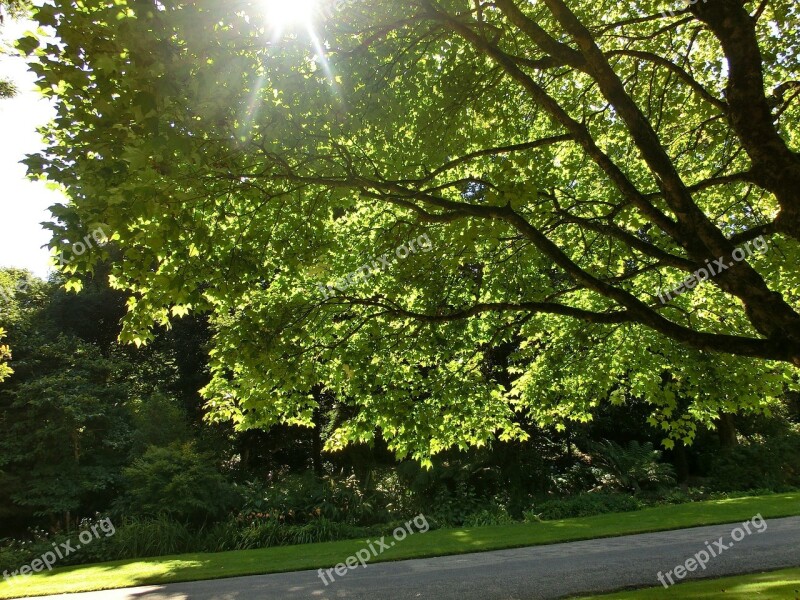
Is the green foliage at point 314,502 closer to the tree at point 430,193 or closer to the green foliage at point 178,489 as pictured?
the green foliage at point 178,489

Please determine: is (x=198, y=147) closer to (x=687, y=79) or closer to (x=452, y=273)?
(x=452, y=273)

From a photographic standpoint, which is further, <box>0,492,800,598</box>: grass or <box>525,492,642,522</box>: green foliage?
<box>525,492,642,522</box>: green foliage

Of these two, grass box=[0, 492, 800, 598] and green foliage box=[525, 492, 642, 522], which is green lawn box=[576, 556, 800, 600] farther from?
green foliage box=[525, 492, 642, 522]

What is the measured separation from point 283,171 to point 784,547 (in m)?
10.4

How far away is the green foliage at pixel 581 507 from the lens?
17062 millimetres

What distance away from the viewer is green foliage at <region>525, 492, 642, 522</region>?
17.1m

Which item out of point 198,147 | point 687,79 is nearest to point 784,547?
point 687,79

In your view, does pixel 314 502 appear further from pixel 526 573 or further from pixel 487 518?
pixel 526 573

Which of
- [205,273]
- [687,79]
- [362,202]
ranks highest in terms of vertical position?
[362,202]

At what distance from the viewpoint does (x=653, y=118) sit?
9.02m

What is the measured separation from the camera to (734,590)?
7.00 m

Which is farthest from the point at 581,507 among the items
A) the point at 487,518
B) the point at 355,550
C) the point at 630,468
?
the point at 355,550

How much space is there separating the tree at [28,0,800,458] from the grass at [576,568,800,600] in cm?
232

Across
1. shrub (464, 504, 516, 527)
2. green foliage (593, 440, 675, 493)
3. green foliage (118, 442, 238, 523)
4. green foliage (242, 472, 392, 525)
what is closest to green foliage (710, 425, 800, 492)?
green foliage (593, 440, 675, 493)
